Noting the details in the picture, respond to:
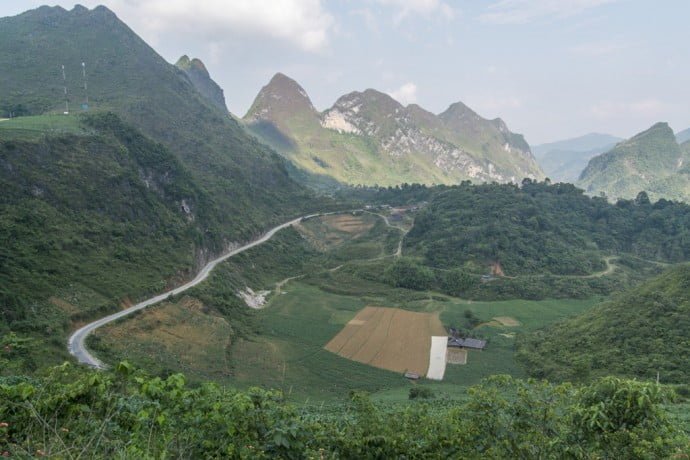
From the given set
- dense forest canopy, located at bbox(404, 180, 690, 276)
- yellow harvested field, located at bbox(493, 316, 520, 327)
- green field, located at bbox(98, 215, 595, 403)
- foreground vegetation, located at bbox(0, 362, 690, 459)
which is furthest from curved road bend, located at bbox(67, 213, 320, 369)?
yellow harvested field, located at bbox(493, 316, 520, 327)

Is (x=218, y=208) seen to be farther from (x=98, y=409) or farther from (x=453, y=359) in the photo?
(x=98, y=409)

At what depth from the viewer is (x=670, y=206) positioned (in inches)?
3543

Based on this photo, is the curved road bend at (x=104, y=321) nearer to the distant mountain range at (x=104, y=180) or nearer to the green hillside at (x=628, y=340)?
the distant mountain range at (x=104, y=180)

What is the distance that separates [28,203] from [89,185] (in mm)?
9594

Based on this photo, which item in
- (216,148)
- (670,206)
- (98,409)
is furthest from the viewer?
(216,148)

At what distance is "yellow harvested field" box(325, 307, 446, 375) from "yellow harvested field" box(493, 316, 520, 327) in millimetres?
7226

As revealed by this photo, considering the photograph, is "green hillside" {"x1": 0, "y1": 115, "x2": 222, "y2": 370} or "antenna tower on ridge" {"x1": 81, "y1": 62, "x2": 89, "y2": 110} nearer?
"green hillside" {"x1": 0, "y1": 115, "x2": 222, "y2": 370}

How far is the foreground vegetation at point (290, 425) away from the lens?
9117mm

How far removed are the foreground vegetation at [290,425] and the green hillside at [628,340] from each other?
89.3ft

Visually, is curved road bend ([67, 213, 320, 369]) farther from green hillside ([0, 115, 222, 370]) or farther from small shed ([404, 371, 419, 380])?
small shed ([404, 371, 419, 380])

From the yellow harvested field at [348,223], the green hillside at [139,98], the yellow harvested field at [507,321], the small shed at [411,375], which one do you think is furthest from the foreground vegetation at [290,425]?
the yellow harvested field at [348,223]

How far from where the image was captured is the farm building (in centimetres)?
4575

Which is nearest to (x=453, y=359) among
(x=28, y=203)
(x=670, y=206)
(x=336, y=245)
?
(x=28, y=203)

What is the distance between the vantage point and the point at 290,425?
31.2 ft
